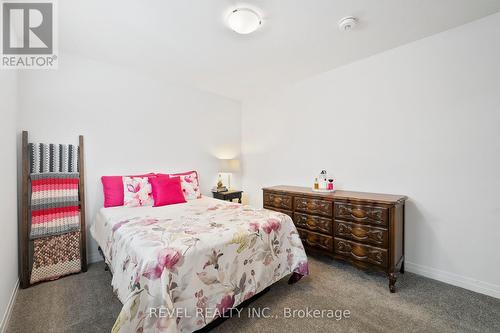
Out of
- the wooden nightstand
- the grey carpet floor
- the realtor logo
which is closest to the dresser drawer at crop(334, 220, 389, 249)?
the grey carpet floor

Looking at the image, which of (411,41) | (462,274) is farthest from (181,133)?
(462,274)

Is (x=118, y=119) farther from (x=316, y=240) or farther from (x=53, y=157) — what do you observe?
(x=316, y=240)

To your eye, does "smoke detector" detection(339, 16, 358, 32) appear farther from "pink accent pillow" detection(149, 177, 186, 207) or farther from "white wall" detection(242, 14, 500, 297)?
"pink accent pillow" detection(149, 177, 186, 207)

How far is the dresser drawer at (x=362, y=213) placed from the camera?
2145 millimetres

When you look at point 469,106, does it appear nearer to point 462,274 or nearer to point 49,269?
point 462,274

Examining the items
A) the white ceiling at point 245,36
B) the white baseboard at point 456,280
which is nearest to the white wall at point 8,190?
the white ceiling at point 245,36

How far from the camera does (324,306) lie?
1.85 metres

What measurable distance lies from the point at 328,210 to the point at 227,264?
1.44 metres

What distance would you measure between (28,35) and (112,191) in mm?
1769

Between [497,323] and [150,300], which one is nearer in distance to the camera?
[150,300]

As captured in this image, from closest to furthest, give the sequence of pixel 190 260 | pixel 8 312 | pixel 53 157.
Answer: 1. pixel 190 260
2. pixel 8 312
3. pixel 53 157

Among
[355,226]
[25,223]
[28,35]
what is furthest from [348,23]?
[25,223]

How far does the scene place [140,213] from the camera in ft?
7.55

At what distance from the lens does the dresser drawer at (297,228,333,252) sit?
2525mm
